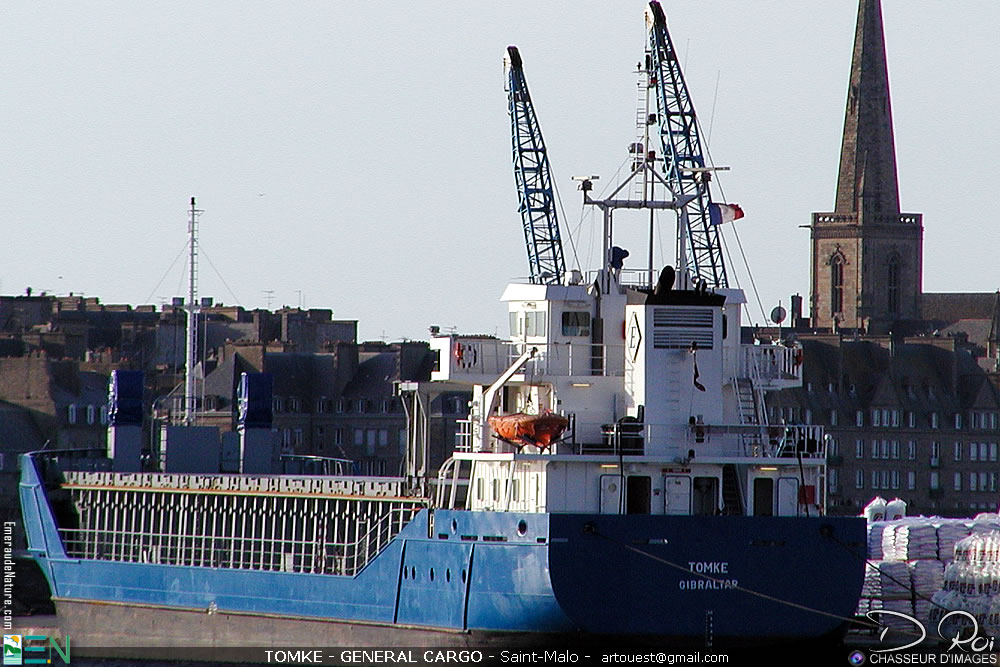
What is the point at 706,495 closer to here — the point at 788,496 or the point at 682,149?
the point at 788,496

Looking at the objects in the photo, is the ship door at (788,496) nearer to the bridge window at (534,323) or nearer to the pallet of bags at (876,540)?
the bridge window at (534,323)

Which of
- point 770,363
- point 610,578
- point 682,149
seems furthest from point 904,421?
point 610,578

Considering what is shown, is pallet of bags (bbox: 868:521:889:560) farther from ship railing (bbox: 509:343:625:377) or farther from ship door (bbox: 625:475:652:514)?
ship door (bbox: 625:475:652:514)

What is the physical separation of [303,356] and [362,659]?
77397 mm

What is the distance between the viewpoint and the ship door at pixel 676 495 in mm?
56625

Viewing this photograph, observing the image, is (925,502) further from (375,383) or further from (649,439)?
(649,439)

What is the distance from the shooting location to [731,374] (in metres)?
59.1

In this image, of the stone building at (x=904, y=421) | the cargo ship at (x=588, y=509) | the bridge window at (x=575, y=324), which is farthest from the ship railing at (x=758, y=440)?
the stone building at (x=904, y=421)

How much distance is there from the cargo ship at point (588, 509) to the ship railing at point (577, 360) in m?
0.05

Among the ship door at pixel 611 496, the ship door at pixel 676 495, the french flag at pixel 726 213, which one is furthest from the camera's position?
the french flag at pixel 726 213

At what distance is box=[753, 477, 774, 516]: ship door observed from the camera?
5762 centimetres

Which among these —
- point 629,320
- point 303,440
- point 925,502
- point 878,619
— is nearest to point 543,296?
point 629,320
